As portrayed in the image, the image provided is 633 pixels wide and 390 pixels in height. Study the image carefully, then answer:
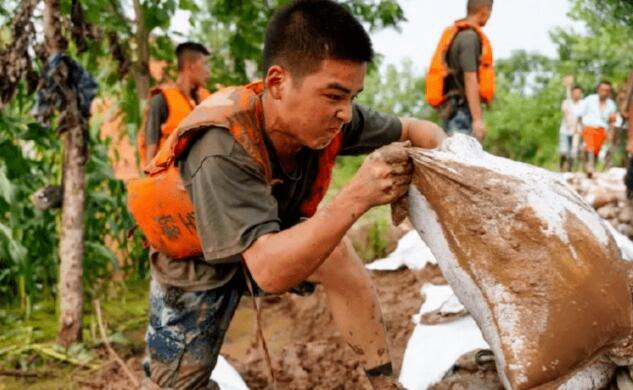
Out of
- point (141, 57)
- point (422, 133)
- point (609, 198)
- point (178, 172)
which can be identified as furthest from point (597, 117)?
point (178, 172)

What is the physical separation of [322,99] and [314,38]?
0.14 meters

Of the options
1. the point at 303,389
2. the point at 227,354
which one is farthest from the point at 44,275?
the point at 303,389

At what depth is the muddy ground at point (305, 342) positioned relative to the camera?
2766mm

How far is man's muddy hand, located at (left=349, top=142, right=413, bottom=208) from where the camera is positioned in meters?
1.36

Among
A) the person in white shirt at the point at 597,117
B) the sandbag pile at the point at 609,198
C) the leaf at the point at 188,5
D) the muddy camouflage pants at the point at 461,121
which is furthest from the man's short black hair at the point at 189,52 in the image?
the person in white shirt at the point at 597,117

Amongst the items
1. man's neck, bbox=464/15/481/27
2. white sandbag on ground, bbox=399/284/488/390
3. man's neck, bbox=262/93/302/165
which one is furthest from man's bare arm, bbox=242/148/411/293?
man's neck, bbox=464/15/481/27

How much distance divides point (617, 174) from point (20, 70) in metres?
5.57

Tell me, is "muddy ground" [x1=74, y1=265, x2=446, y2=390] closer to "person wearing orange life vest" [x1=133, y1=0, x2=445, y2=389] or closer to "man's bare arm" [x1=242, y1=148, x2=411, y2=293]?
"person wearing orange life vest" [x1=133, y1=0, x2=445, y2=389]

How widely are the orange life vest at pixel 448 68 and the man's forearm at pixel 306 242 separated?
2.58m

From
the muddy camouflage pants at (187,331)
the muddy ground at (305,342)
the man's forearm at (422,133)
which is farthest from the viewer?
the muddy ground at (305,342)

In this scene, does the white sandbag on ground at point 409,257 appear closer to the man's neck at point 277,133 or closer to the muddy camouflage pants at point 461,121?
the muddy camouflage pants at point 461,121

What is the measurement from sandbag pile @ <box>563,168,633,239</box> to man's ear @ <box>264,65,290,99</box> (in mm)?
3846

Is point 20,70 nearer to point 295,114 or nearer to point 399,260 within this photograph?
point 295,114

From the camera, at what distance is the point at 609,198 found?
544cm
